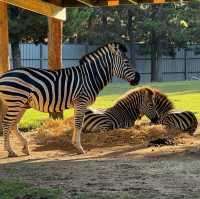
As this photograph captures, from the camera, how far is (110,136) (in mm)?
13516

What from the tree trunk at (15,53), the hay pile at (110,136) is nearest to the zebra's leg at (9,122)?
the hay pile at (110,136)

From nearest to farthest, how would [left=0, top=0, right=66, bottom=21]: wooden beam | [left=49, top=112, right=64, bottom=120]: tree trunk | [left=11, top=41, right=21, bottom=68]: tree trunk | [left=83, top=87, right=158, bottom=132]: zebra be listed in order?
[left=0, top=0, right=66, bottom=21]: wooden beam, [left=83, top=87, right=158, bottom=132]: zebra, [left=49, top=112, right=64, bottom=120]: tree trunk, [left=11, top=41, right=21, bottom=68]: tree trunk

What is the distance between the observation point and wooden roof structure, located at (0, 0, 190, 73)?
14344mm

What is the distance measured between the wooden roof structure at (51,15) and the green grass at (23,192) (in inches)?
244

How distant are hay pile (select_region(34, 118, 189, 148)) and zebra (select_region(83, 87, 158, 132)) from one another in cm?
32

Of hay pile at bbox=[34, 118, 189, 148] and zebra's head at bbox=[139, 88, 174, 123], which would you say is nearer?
hay pile at bbox=[34, 118, 189, 148]

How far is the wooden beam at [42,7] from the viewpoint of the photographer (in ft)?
44.4

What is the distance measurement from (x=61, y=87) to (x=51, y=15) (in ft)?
11.3

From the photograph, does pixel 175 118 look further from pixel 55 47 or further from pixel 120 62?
pixel 55 47

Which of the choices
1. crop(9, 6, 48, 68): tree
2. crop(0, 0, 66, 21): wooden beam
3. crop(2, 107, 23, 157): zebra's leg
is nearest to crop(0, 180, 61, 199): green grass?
crop(2, 107, 23, 157): zebra's leg

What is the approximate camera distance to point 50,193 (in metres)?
7.17

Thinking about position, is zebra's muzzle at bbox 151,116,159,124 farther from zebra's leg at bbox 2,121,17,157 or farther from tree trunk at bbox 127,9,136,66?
tree trunk at bbox 127,9,136,66

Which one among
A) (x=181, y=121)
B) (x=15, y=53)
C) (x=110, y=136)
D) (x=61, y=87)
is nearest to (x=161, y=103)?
(x=181, y=121)

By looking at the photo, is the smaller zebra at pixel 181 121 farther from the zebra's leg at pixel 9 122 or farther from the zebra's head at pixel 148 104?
the zebra's leg at pixel 9 122
